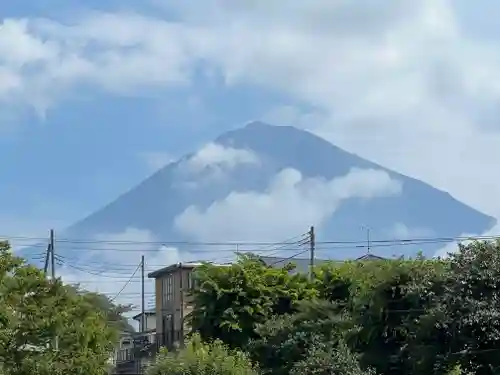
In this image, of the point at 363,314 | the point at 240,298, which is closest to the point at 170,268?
the point at 240,298

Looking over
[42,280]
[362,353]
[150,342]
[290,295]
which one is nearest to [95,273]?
[150,342]

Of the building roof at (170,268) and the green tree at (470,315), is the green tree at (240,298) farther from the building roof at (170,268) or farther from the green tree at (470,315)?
the building roof at (170,268)

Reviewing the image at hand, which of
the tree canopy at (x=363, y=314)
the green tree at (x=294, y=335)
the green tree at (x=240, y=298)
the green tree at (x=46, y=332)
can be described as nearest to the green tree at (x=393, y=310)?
the tree canopy at (x=363, y=314)

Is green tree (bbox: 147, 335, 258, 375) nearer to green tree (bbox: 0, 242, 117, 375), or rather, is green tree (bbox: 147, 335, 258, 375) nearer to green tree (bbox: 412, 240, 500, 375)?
green tree (bbox: 0, 242, 117, 375)

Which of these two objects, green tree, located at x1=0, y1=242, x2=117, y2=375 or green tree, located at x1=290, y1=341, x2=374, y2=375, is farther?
green tree, located at x1=0, y1=242, x2=117, y2=375

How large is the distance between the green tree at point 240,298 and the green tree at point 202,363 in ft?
17.6

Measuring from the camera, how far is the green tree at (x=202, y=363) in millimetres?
39188

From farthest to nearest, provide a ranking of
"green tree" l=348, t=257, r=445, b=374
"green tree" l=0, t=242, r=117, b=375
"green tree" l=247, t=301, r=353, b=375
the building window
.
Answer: the building window → "green tree" l=247, t=301, r=353, b=375 → "green tree" l=0, t=242, r=117, b=375 → "green tree" l=348, t=257, r=445, b=374

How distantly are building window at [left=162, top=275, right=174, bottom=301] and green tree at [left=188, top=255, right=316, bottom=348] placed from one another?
3679 centimetres

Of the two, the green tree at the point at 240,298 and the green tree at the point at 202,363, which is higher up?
the green tree at the point at 240,298

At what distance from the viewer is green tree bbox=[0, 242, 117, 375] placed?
129 ft

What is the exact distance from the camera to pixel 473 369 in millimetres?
27672

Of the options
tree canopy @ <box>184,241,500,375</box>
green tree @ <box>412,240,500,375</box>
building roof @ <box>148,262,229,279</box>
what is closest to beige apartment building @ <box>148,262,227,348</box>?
building roof @ <box>148,262,229,279</box>

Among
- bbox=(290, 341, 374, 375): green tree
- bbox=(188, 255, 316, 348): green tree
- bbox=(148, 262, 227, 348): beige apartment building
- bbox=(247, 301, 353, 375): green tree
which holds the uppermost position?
bbox=(148, 262, 227, 348): beige apartment building
